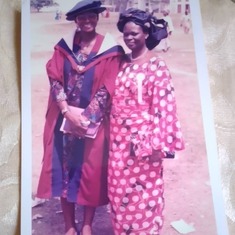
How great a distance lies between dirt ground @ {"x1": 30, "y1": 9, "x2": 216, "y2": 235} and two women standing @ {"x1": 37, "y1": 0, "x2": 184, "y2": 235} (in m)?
0.01

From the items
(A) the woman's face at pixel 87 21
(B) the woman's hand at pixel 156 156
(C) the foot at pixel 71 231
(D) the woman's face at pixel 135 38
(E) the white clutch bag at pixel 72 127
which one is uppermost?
(A) the woman's face at pixel 87 21

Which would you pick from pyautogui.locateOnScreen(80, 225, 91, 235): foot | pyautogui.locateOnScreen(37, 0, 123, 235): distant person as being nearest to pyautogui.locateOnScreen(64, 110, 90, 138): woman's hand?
pyautogui.locateOnScreen(37, 0, 123, 235): distant person

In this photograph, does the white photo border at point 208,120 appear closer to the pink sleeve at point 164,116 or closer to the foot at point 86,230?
the pink sleeve at point 164,116

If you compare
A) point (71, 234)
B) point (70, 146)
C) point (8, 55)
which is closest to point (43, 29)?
point (8, 55)

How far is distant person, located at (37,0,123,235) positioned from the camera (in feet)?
1.65

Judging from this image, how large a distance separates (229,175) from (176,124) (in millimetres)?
98

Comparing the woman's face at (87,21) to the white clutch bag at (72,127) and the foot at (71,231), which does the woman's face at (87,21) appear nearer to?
the white clutch bag at (72,127)

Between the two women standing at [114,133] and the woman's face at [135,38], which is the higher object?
the woman's face at [135,38]

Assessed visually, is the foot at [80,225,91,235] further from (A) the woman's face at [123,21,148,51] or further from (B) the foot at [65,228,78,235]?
(A) the woman's face at [123,21,148,51]

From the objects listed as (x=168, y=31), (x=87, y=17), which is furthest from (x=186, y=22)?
(x=87, y=17)

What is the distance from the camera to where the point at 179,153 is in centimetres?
52

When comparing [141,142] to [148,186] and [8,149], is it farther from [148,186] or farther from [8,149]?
[8,149]

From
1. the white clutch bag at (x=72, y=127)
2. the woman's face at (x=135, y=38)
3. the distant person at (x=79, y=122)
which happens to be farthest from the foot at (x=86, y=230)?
the woman's face at (x=135, y=38)

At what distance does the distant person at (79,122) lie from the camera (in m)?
0.50
